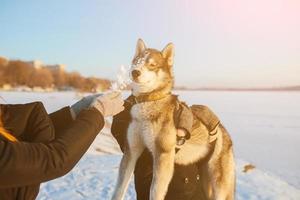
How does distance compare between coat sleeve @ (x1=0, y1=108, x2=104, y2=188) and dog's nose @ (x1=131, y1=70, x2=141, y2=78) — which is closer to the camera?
coat sleeve @ (x1=0, y1=108, x2=104, y2=188)

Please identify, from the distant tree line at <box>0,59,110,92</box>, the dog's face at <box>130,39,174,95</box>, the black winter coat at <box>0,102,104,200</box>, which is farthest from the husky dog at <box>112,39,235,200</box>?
the black winter coat at <box>0,102,104,200</box>

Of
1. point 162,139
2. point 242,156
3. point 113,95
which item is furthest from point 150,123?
point 242,156

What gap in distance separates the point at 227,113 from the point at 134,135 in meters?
4.53

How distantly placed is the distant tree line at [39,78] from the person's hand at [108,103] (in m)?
0.70

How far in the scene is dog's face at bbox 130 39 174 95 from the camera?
4.52ft

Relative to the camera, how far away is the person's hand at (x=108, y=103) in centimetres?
97

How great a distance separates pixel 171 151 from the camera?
4.58 ft

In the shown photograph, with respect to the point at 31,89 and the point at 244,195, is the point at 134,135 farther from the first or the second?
the point at 244,195

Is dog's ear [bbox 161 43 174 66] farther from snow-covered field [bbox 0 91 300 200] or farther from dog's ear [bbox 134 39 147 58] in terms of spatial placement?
snow-covered field [bbox 0 91 300 200]

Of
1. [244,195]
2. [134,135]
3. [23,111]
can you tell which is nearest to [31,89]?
[134,135]

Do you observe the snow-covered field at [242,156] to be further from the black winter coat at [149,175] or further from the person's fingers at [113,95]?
the person's fingers at [113,95]

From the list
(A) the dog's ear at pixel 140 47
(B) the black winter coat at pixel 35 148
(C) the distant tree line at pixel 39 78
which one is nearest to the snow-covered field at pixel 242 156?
(C) the distant tree line at pixel 39 78

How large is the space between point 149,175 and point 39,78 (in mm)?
981

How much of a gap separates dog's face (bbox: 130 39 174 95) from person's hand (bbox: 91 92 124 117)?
0.29 metres
